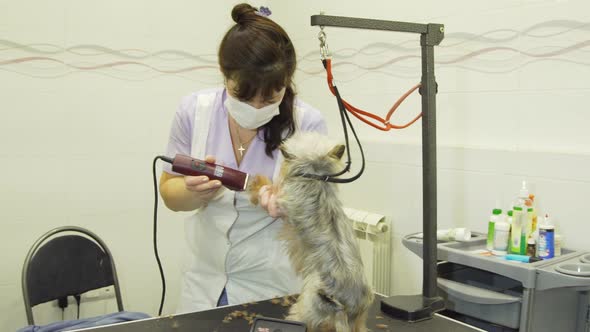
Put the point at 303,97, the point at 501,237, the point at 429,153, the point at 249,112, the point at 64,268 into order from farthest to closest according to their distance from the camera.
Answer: the point at 303,97, the point at 64,268, the point at 501,237, the point at 249,112, the point at 429,153

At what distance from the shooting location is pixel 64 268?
7.29 feet

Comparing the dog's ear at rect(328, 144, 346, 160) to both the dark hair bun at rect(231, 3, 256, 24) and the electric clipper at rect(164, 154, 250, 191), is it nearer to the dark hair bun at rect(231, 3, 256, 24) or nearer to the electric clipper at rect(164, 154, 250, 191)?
the electric clipper at rect(164, 154, 250, 191)

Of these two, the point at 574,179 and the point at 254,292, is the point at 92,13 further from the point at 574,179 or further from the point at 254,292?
the point at 574,179

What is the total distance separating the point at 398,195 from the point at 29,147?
1606mm

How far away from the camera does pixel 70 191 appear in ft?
8.54

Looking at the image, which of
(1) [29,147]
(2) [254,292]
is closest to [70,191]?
(1) [29,147]

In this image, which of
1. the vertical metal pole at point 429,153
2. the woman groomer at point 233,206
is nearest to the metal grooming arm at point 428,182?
the vertical metal pole at point 429,153

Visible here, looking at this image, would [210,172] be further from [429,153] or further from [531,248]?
[531,248]

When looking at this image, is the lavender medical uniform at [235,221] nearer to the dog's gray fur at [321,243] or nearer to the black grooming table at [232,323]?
the black grooming table at [232,323]

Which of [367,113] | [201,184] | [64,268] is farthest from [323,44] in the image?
[64,268]

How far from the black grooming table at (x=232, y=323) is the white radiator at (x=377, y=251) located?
2.97 ft

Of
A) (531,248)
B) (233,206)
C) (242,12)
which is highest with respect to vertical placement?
(242,12)

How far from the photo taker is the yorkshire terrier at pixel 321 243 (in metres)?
1.18

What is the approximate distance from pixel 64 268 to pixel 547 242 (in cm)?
173
